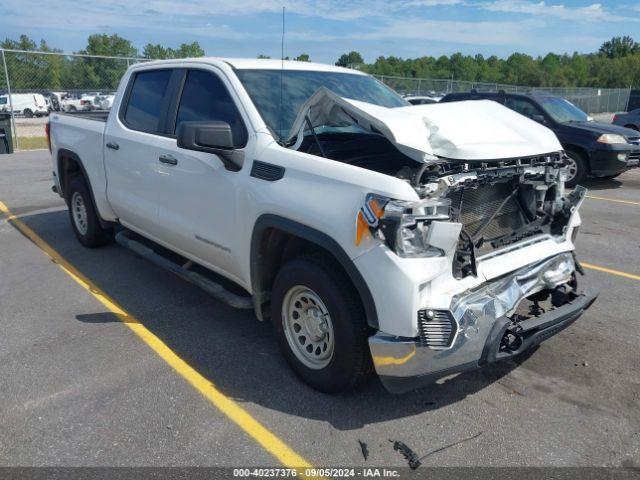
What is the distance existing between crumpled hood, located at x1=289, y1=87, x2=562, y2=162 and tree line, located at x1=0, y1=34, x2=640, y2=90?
5.57 feet

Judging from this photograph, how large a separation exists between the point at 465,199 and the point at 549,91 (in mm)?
38924

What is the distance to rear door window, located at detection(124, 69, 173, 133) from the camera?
473 centimetres

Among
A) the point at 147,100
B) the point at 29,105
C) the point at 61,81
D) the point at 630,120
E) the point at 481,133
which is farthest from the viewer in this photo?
the point at 29,105

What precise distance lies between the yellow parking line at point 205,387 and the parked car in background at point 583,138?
28.2 ft

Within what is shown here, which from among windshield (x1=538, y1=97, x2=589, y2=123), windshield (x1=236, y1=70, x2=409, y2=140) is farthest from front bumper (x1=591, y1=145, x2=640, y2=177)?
windshield (x1=236, y1=70, x2=409, y2=140)

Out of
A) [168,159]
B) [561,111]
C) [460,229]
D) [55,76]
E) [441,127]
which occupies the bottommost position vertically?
[460,229]

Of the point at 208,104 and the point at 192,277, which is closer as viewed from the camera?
the point at 208,104

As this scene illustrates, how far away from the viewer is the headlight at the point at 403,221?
2.78 m

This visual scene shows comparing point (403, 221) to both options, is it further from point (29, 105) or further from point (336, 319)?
point (29, 105)

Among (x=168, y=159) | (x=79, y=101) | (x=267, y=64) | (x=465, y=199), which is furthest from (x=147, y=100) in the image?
(x=79, y=101)

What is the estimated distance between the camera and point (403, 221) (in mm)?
2771

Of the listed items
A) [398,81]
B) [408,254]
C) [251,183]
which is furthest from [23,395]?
[398,81]

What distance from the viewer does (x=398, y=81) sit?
100ft

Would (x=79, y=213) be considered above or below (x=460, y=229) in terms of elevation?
below
